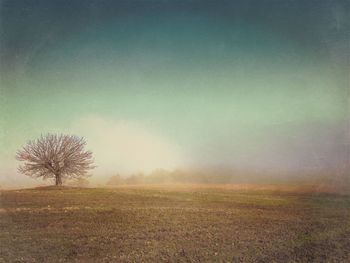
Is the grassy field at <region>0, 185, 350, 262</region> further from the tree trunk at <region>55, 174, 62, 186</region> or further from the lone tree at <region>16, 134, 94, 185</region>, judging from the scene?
the lone tree at <region>16, 134, 94, 185</region>

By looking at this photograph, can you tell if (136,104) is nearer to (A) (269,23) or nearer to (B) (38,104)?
(B) (38,104)

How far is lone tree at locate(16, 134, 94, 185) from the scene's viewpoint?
13.8 meters

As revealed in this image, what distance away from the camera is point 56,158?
14.6 meters

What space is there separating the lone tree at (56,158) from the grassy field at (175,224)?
40 centimetres

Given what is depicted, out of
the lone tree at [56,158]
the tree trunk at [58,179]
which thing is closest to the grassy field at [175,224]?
the tree trunk at [58,179]

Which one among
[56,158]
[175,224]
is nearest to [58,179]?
[56,158]

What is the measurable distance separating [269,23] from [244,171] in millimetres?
3204

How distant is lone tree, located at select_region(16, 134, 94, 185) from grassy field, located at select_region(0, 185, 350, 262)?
1.32 ft

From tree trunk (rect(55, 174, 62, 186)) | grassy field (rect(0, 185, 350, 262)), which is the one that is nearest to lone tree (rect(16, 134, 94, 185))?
tree trunk (rect(55, 174, 62, 186))

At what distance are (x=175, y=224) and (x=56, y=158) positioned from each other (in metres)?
3.05

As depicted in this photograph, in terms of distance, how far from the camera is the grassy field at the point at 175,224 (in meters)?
13.1

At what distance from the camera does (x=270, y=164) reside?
1425 cm

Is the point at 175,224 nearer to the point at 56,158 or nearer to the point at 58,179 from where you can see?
the point at 58,179

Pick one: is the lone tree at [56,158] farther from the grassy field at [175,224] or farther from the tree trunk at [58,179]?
the grassy field at [175,224]
